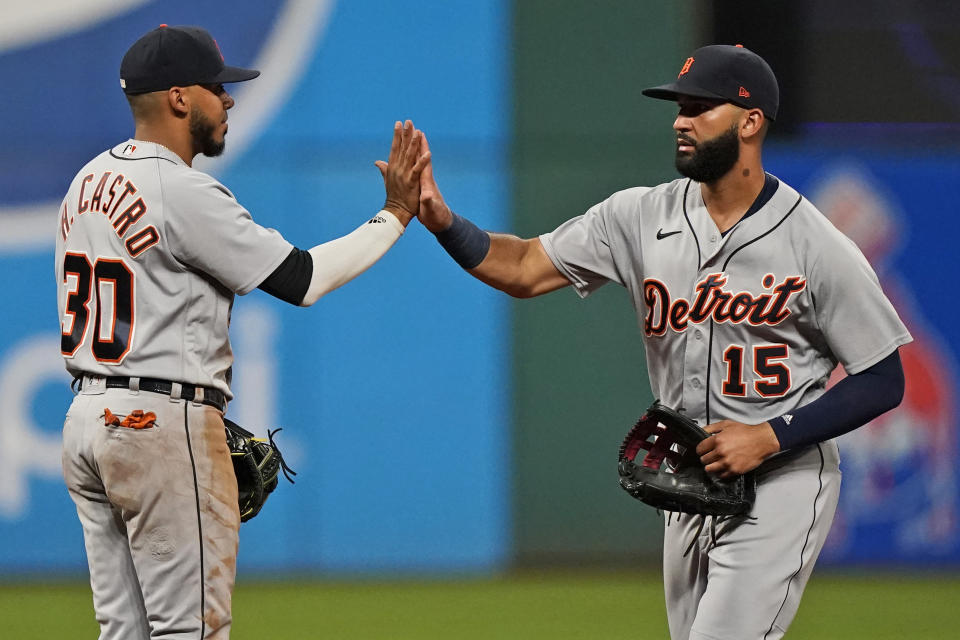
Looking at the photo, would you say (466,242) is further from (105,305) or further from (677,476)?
(105,305)

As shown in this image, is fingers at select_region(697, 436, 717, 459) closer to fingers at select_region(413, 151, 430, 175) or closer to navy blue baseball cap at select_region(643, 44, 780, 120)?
navy blue baseball cap at select_region(643, 44, 780, 120)

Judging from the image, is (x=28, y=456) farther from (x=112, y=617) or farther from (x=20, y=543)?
(x=112, y=617)

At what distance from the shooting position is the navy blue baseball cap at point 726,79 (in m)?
3.87

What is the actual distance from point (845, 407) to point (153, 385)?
1907mm

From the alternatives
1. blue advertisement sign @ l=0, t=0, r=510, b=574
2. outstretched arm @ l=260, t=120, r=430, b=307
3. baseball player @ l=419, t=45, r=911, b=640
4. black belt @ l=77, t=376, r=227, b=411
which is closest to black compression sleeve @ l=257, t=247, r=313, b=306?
outstretched arm @ l=260, t=120, r=430, b=307

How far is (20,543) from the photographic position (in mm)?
7738

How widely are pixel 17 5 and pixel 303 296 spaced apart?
493 cm

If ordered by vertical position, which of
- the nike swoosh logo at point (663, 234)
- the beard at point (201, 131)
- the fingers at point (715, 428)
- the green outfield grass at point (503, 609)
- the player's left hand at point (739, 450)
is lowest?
the green outfield grass at point (503, 609)

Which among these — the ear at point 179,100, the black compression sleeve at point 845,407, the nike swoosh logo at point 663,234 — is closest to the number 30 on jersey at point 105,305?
the ear at point 179,100

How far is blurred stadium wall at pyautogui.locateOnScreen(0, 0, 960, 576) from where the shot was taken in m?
7.77

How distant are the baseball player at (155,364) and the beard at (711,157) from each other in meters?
1.21

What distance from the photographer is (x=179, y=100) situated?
148 inches

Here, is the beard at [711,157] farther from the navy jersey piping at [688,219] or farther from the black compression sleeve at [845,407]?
the black compression sleeve at [845,407]

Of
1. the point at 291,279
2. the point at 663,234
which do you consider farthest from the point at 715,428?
the point at 291,279
